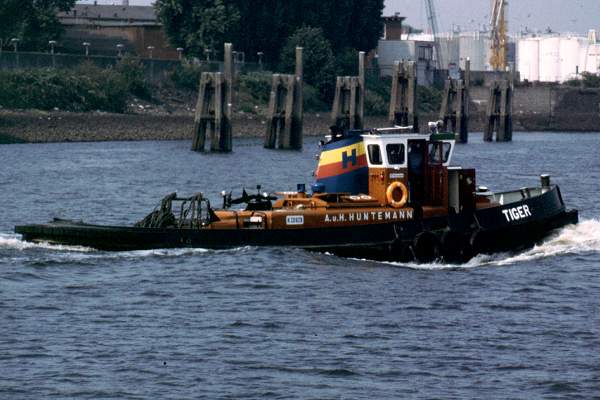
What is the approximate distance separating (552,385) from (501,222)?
517 inches

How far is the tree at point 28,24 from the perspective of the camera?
360ft

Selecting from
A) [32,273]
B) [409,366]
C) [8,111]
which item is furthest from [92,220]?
[8,111]

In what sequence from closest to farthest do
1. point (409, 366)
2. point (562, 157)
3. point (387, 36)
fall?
1. point (409, 366)
2. point (562, 157)
3. point (387, 36)

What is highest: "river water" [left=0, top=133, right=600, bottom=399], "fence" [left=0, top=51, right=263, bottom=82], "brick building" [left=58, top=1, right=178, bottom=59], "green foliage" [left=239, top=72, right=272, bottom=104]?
"brick building" [left=58, top=1, right=178, bottom=59]

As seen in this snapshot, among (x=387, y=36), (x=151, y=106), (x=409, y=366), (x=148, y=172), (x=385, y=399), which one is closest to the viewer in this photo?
(x=385, y=399)

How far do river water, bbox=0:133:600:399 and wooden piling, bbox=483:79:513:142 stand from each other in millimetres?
70174

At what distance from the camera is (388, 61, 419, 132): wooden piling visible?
92000mm

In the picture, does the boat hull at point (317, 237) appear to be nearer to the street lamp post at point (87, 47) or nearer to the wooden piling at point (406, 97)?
the wooden piling at point (406, 97)

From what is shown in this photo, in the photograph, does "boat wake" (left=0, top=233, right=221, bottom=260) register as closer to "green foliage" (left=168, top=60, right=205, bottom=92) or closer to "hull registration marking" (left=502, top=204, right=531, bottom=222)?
"hull registration marking" (left=502, top=204, right=531, bottom=222)

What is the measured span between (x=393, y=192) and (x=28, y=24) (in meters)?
79.7

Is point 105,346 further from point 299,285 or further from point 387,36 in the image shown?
point 387,36

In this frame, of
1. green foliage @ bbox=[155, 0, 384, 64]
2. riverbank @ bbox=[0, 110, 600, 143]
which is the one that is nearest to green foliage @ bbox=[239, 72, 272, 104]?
riverbank @ bbox=[0, 110, 600, 143]

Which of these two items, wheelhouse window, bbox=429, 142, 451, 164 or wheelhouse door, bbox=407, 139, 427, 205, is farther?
wheelhouse window, bbox=429, 142, 451, 164

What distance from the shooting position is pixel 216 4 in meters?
119
